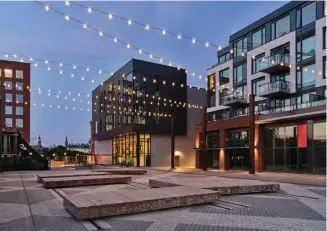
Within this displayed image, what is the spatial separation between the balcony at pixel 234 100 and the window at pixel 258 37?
5.50m

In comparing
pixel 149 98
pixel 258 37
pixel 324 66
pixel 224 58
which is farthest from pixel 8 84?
pixel 324 66

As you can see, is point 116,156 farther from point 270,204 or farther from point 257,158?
point 270,204

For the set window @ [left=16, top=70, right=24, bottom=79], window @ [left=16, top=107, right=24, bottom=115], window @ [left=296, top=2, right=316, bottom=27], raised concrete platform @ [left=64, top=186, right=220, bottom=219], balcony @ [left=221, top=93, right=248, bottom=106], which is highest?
window @ [left=16, top=70, right=24, bottom=79]

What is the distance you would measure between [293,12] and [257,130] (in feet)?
36.3

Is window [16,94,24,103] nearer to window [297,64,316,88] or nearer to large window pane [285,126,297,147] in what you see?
large window pane [285,126,297,147]

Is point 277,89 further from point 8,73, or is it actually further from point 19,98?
point 8,73

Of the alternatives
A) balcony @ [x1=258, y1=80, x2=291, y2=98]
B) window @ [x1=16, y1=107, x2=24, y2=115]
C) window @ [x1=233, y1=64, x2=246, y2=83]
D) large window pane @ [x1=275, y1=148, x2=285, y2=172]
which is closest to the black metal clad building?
window @ [x1=233, y1=64, x2=246, y2=83]

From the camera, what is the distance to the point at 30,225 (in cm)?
856

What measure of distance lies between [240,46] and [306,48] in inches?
425

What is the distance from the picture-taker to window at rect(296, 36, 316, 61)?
28828mm

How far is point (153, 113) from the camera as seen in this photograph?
4775 cm

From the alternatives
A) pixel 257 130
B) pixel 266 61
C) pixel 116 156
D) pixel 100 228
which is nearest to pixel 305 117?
pixel 257 130

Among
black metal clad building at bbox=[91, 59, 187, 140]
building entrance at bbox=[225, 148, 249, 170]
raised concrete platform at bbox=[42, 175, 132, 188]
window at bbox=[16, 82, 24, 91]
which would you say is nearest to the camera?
raised concrete platform at bbox=[42, 175, 132, 188]

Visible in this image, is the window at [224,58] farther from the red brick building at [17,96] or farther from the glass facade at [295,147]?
the red brick building at [17,96]
